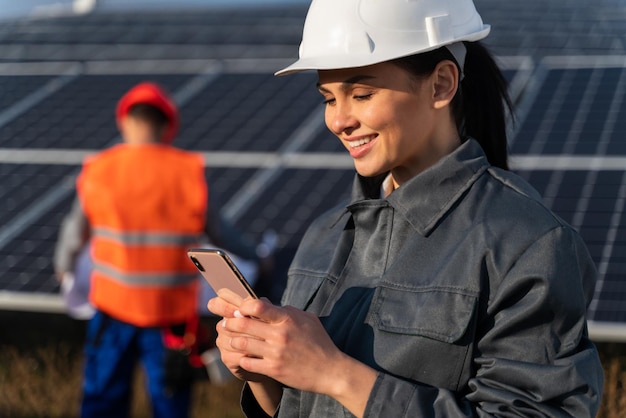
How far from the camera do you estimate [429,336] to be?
1820 mm

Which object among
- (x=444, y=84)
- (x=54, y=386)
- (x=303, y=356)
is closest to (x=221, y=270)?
(x=303, y=356)

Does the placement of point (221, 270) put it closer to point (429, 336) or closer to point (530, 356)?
point (429, 336)

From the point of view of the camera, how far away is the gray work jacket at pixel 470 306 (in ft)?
5.78

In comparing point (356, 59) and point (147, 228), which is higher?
point (356, 59)

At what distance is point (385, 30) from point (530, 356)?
2.16ft

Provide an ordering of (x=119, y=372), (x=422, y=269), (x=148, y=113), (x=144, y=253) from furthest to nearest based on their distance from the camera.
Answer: (x=148, y=113), (x=144, y=253), (x=119, y=372), (x=422, y=269)

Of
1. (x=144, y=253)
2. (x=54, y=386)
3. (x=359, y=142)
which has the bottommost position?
(x=54, y=386)

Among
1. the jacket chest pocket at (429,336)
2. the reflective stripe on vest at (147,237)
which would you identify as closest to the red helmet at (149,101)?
the reflective stripe on vest at (147,237)

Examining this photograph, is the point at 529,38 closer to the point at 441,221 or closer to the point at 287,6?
the point at 287,6

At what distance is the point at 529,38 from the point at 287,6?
11.4 ft

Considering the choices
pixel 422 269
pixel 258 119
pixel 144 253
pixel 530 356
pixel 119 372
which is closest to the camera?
pixel 530 356

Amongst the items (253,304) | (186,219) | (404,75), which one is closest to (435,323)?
(253,304)

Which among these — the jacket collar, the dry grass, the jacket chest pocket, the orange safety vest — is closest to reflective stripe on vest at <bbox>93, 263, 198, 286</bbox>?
the orange safety vest

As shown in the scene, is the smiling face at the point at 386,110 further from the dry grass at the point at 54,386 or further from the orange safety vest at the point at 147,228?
the dry grass at the point at 54,386
